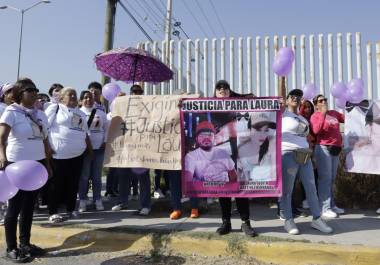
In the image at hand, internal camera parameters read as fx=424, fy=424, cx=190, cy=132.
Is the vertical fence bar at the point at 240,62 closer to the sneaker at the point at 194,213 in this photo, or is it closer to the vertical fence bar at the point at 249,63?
the vertical fence bar at the point at 249,63

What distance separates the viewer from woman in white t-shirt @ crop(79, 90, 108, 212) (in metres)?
6.29

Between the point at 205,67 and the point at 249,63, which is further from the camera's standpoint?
the point at 205,67

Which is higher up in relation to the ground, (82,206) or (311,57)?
(311,57)

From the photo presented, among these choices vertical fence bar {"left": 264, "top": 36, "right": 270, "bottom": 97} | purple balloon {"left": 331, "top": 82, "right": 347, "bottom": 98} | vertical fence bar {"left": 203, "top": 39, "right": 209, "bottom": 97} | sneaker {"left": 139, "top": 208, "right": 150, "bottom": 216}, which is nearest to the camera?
sneaker {"left": 139, "top": 208, "right": 150, "bottom": 216}

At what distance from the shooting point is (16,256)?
15.0 ft

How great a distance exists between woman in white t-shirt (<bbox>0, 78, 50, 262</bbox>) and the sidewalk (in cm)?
57

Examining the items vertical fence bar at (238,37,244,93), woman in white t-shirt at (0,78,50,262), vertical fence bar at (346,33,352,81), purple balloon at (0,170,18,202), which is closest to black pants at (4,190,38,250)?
woman in white t-shirt at (0,78,50,262)

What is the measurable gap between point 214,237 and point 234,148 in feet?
3.66

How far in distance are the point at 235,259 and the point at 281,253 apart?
1.62 ft

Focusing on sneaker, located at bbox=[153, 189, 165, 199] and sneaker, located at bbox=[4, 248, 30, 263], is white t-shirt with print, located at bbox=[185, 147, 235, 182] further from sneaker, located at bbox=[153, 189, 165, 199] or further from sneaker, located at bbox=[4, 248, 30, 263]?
sneaker, located at bbox=[153, 189, 165, 199]

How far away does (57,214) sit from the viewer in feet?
19.0

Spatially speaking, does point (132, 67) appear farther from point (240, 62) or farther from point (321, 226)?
point (321, 226)

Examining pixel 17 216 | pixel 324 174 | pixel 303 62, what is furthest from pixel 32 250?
pixel 303 62

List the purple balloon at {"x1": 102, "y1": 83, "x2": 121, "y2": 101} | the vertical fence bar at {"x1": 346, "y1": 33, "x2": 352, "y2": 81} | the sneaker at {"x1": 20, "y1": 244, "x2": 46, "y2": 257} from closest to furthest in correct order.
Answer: the sneaker at {"x1": 20, "y1": 244, "x2": 46, "y2": 257} → the purple balloon at {"x1": 102, "y1": 83, "x2": 121, "y2": 101} → the vertical fence bar at {"x1": 346, "y1": 33, "x2": 352, "y2": 81}
